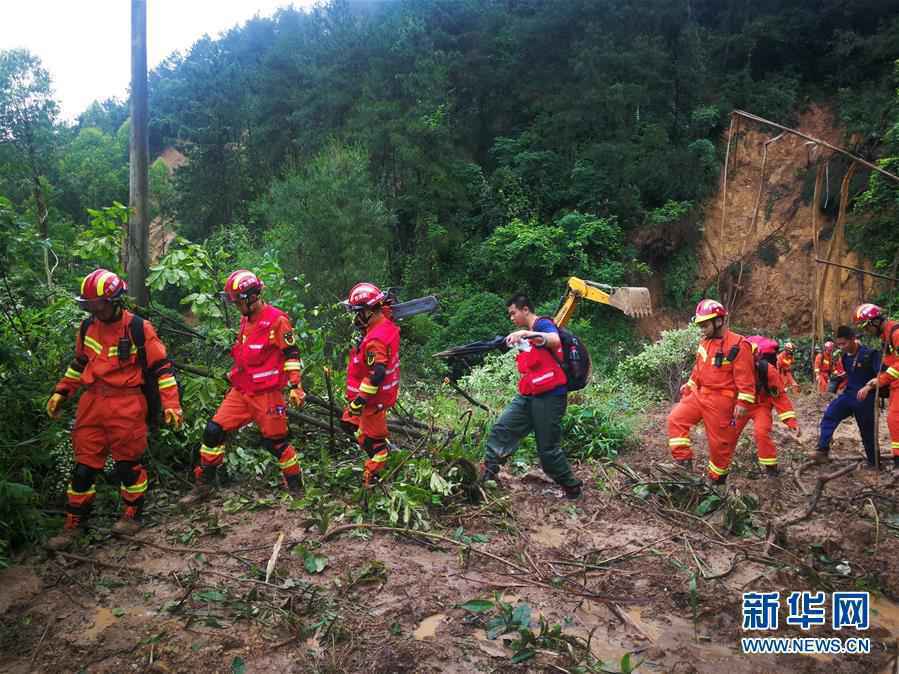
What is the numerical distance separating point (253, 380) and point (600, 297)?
6161 mm

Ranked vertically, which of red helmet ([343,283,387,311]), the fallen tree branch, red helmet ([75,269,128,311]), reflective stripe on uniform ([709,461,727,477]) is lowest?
reflective stripe on uniform ([709,461,727,477])

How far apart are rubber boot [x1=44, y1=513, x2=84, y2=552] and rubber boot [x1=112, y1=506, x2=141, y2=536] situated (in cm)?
23

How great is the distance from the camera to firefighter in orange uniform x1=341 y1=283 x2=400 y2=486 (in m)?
5.15

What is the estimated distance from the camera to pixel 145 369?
4.59 m

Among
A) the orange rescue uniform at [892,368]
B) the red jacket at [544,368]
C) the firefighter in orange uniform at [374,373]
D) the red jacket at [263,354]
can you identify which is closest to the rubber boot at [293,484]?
the firefighter in orange uniform at [374,373]

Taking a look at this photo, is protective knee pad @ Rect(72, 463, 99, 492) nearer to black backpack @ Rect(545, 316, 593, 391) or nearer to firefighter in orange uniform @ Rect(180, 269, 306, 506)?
firefighter in orange uniform @ Rect(180, 269, 306, 506)

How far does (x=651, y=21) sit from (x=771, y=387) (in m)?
22.2

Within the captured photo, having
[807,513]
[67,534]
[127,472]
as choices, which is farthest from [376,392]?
[807,513]

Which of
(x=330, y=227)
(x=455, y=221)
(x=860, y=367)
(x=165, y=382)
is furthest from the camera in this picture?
(x=455, y=221)

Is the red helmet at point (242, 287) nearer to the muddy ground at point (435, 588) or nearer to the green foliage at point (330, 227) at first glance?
the muddy ground at point (435, 588)

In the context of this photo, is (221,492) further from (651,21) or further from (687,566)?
(651,21)

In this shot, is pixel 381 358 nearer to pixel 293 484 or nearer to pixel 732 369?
pixel 293 484

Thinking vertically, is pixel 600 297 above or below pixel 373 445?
above

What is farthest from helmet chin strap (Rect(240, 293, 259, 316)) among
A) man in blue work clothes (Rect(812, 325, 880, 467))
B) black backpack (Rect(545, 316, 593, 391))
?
man in blue work clothes (Rect(812, 325, 880, 467))
